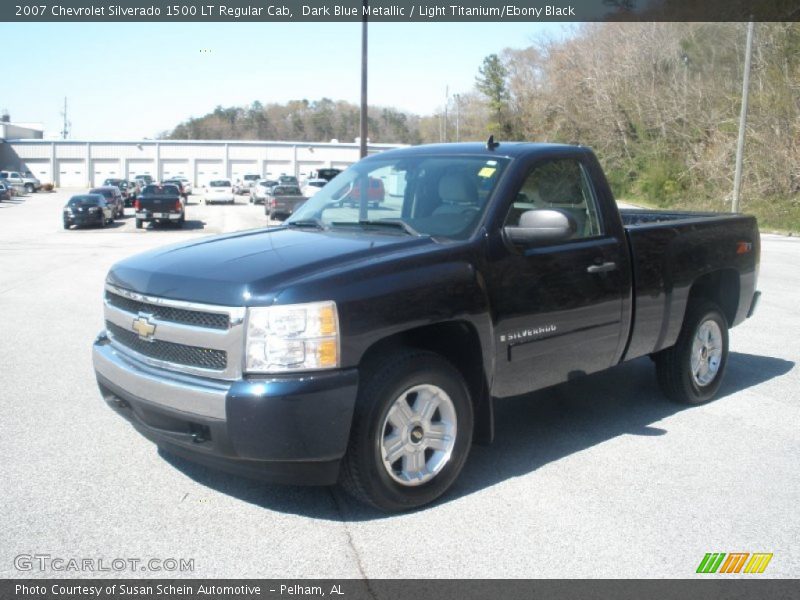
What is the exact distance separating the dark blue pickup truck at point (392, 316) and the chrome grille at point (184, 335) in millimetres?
11

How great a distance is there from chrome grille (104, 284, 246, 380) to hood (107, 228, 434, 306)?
6cm

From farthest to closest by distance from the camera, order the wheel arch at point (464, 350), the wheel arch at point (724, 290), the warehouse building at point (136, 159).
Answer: the warehouse building at point (136, 159) < the wheel arch at point (724, 290) < the wheel arch at point (464, 350)

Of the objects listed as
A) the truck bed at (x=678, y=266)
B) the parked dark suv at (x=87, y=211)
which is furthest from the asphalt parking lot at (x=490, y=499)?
the parked dark suv at (x=87, y=211)

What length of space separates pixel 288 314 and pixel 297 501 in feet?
4.11

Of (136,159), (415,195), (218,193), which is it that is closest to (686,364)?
(415,195)

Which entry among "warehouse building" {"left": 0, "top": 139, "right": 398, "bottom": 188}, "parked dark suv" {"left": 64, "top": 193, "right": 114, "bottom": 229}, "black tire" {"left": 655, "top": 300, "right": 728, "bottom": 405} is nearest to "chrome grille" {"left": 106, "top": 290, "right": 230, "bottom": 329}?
"black tire" {"left": 655, "top": 300, "right": 728, "bottom": 405}

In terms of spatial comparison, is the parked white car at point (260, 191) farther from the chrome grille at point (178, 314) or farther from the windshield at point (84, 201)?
the chrome grille at point (178, 314)

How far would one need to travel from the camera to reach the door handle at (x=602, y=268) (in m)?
5.40

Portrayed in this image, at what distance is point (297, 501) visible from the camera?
4.60 meters

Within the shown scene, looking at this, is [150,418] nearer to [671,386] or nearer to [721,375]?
[671,386]

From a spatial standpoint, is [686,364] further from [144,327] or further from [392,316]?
[144,327]

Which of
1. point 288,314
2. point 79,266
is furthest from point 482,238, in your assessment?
point 79,266

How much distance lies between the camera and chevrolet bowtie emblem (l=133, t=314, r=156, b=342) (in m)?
4.38

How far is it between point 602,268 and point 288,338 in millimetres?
2470
